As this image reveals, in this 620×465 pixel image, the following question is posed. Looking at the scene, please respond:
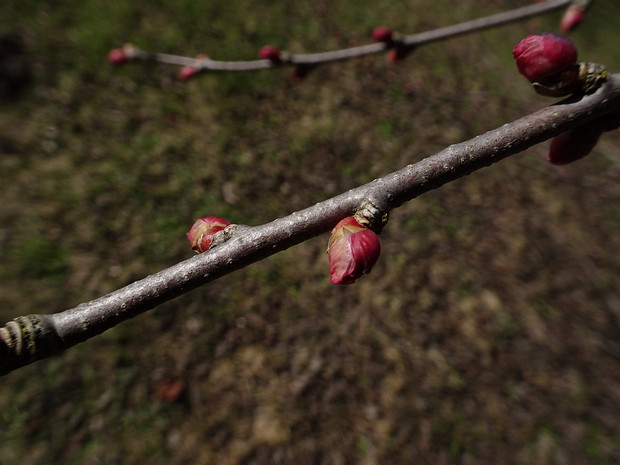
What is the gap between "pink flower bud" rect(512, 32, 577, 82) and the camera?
0.99 m

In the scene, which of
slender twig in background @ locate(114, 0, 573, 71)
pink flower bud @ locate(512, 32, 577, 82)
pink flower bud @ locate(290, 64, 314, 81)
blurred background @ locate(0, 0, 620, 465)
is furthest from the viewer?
blurred background @ locate(0, 0, 620, 465)

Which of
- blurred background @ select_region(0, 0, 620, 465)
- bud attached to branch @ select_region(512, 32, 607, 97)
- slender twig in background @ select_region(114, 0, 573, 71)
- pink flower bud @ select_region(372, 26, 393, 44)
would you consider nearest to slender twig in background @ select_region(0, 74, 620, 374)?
bud attached to branch @ select_region(512, 32, 607, 97)

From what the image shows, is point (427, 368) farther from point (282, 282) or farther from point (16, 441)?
point (16, 441)

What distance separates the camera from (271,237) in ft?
2.82

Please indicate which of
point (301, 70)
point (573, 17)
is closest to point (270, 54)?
point (301, 70)

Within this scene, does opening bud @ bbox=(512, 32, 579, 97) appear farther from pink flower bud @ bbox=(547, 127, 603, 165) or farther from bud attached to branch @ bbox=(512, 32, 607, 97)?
pink flower bud @ bbox=(547, 127, 603, 165)

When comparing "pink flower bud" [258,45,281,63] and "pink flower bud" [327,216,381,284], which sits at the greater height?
"pink flower bud" [258,45,281,63]

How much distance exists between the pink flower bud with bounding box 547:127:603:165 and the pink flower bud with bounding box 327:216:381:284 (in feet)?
A: 2.16

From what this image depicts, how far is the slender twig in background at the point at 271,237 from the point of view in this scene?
30.2 inches

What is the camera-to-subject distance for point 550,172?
567 cm

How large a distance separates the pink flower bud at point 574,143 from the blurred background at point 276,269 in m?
2.97

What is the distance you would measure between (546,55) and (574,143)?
11.6 inches

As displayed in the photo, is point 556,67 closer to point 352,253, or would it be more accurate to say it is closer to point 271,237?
point 352,253

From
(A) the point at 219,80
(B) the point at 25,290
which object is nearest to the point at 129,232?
(B) the point at 25,290
